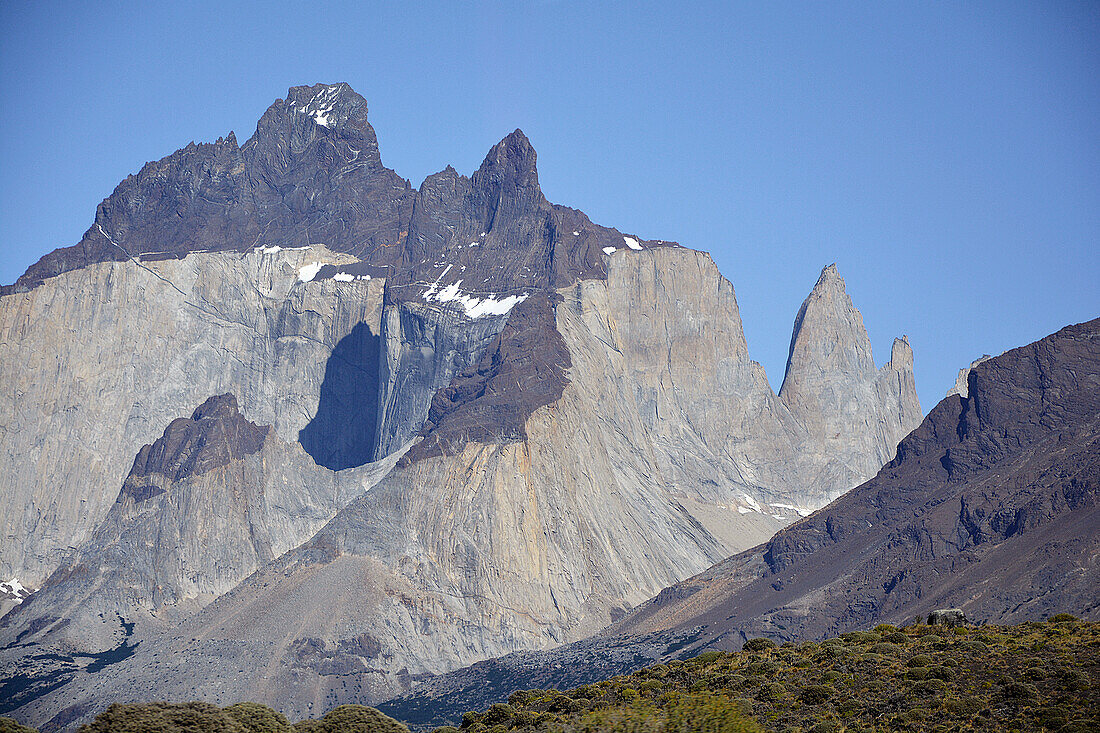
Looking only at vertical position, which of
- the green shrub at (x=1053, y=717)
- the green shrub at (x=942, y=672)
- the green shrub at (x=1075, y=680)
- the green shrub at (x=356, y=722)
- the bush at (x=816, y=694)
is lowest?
the green shrub at (x=1053, y=717)

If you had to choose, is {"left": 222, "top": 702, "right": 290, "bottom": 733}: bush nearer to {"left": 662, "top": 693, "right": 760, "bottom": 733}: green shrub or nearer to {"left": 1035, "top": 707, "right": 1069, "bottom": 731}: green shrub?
{"left": 662, "top": 693, "right": 760, "bottom": 733}: green shrub

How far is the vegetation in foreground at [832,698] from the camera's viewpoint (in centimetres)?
6825

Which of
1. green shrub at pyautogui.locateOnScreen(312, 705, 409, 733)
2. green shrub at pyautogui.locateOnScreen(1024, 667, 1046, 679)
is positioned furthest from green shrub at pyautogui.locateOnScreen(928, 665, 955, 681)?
green shrub at pyautogui.locateOnScreen(312, 705, 409, 733)

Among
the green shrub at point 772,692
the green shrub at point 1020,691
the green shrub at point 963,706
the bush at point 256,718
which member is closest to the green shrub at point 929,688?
the green shrub at point 963,706

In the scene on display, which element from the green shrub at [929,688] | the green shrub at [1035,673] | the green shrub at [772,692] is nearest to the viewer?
the green shrub at [1035,673]

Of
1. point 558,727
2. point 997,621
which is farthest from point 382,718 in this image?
point 997,621

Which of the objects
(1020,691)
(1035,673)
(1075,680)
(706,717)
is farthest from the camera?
(706,717)

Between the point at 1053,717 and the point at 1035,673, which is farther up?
the point at 1035,673

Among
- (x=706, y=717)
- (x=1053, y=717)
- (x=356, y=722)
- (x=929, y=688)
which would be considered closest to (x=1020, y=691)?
(x=1053, y=717)

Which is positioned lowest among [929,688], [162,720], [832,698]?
[929,688]

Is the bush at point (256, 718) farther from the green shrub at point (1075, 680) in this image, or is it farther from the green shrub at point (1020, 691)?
the green shrub at point (1075, 680)

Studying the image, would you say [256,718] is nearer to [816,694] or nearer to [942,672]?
[816,694]

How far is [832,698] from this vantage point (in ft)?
243

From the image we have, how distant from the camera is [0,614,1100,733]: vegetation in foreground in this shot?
68.2 m
